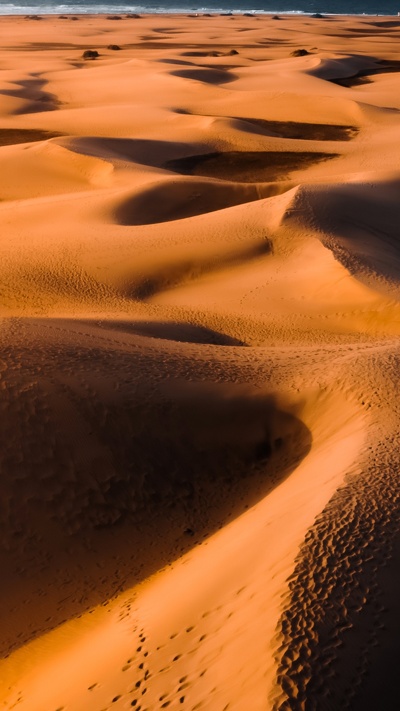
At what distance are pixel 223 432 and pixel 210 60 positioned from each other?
21652 millimetres

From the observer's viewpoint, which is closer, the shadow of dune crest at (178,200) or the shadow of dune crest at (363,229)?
the shadow of dune crest at (363,229)

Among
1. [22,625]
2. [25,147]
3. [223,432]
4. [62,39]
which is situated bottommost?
[22,625]

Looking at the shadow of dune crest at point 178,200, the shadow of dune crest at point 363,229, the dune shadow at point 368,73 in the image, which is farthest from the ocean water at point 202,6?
the shadow of dune crest at point 363,229

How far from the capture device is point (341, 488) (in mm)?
3119

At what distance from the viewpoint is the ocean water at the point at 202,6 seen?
2176 inches

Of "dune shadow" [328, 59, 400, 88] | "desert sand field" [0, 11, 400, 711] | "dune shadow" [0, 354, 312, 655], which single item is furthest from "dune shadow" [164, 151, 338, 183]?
"dune shadow" [328, 59, 400, 88]

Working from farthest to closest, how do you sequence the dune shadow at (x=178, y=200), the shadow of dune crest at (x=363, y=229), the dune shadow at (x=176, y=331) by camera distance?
the dune shadow at (x=178, y=200) < the shadow of dune crest at (x=363, y=229) < the dune shadow at (x=176, y=331)

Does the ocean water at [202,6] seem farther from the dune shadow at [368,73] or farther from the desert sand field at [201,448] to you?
the desert sand field at [201,448]

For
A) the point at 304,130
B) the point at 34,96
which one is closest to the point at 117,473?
the point at 304,130

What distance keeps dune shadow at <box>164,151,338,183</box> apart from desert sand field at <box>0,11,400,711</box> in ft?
5.64

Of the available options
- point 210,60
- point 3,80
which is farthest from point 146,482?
point 210,60

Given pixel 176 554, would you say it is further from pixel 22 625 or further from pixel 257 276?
pixel 257 276

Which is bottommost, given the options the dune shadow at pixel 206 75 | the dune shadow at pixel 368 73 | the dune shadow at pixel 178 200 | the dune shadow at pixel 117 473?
the dune shadow at pixel 117 473

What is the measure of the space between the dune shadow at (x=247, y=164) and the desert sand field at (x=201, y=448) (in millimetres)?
1719
